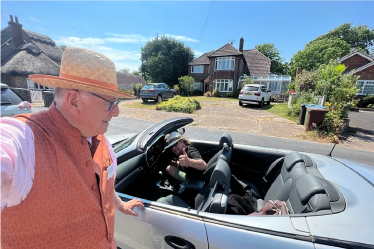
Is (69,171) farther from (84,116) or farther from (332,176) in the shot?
(332,176)

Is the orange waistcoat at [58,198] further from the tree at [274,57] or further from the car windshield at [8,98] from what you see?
the tree at [274,57]

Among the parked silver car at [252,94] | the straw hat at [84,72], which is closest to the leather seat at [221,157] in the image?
the straw hat at [84,72]

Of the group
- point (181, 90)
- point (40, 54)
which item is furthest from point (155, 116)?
point (40, 54)

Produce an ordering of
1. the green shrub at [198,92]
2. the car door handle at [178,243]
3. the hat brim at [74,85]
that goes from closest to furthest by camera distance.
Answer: the hat brim at [74,85] → the car door handle at [178,243] → the green shrub at [198,92]

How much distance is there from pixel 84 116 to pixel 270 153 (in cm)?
252

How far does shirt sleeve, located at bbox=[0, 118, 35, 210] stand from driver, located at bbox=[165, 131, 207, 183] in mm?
1803

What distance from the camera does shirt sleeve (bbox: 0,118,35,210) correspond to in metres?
0.68

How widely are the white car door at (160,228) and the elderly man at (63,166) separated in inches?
17.2

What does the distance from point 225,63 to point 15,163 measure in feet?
87.2

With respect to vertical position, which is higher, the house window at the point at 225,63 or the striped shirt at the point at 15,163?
the house window at the point at 225,63

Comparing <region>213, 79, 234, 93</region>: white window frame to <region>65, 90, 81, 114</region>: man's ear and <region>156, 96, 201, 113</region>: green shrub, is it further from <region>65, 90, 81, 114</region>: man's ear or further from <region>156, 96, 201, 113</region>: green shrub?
<region>65, 90, 81, 114</region>: man's ear

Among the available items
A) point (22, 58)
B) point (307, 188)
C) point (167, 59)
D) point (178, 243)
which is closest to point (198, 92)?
point (167, 59)

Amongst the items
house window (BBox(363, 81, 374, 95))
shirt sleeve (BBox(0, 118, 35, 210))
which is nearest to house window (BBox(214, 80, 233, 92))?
house window (BBox(363, 81, 374, 95))

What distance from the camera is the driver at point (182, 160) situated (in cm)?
242
